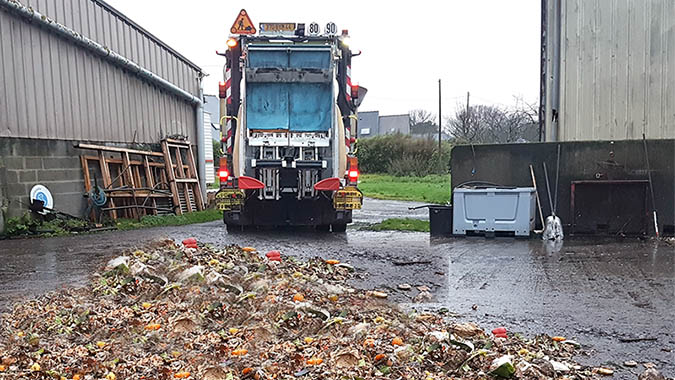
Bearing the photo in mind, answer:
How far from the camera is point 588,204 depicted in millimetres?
10195

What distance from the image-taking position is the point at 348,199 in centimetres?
1024

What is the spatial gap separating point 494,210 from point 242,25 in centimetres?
561

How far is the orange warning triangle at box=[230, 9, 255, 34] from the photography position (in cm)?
1049

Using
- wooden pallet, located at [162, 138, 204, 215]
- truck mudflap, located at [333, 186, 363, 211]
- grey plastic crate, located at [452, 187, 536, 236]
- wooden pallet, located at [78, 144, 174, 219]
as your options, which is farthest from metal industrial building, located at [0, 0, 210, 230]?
grey plastic crate, located at [452, 187, 536, 236]

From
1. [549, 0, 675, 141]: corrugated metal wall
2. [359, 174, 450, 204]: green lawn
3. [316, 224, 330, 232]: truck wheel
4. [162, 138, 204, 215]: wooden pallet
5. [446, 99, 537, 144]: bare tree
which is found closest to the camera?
[549, 0, 675, 141]: corrugated metal wall

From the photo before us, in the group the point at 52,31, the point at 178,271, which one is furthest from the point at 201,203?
the point at 178,271

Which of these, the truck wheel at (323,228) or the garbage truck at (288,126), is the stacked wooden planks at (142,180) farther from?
the truck wheel at (323,228)

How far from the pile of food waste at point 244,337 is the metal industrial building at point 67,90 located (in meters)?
6.33

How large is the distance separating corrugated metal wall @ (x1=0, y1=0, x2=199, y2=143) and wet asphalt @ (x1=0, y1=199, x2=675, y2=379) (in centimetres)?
258

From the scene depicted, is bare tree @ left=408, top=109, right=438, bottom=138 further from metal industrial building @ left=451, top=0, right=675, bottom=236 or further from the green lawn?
metal industrial building @ left=451, top=0, right=675, bottom=236

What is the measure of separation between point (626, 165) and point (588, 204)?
0.92 metres

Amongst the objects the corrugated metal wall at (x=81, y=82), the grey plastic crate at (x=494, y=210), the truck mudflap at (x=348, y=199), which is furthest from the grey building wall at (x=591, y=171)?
the corrugated metal wall at (x=81, y=82)

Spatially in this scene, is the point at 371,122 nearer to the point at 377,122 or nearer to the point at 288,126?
the point at 377,122

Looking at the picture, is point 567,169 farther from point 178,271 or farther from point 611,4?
point 178,271
